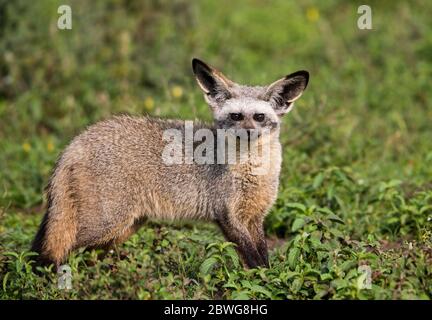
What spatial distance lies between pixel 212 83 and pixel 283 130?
2163mm

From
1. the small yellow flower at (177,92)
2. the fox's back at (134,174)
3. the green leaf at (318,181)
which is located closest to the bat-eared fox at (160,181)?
the fox's back at (134,174)

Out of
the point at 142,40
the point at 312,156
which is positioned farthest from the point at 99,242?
the point at 142,40

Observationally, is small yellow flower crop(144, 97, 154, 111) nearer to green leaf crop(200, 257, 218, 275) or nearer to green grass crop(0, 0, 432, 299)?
green grass crop(0, 0, 432, 299)

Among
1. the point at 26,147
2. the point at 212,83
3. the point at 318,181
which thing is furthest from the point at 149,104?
the point at 212,83

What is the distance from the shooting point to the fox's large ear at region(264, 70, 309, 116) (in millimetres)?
6023

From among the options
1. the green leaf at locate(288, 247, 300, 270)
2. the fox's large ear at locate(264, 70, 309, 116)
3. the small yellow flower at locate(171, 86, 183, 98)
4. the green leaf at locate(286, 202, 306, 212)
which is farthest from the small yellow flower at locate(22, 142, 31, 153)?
the green leaf at locate(288, 247, 300, 270)

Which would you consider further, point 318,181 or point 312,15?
point 312,15

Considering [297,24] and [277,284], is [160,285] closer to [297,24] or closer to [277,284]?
[277,284]

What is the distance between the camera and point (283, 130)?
818 cm

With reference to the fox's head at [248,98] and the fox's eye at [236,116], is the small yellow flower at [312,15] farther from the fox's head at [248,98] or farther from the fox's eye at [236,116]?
the fox's eye at [236,116]

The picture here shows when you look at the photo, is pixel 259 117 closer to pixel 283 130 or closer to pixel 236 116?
pixel 236 116

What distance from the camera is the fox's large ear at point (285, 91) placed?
6023 millimetres

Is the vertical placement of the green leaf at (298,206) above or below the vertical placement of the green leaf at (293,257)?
above

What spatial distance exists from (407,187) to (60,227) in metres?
3.37
